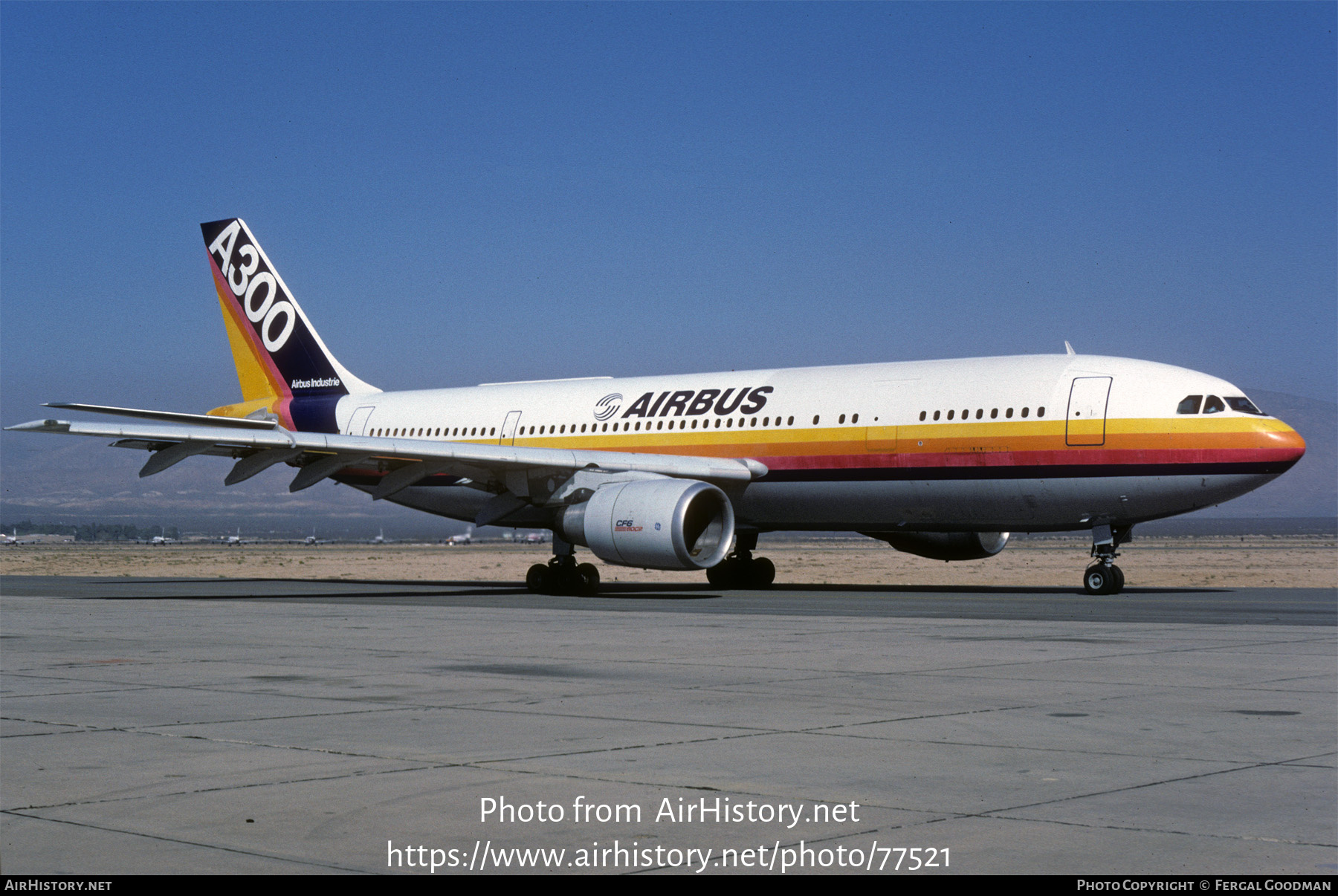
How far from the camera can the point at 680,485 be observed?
23.5 metres

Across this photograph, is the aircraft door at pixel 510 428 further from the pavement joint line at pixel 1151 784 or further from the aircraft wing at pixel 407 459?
the pavement joint line at pixel 1151 784

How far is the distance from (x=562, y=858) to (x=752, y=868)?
28.0 inches

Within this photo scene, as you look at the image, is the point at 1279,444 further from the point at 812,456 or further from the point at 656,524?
the point at 656,524

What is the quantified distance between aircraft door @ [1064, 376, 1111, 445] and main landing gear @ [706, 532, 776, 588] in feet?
25.2

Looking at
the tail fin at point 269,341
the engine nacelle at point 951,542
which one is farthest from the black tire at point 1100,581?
the tail fin at point 269,341

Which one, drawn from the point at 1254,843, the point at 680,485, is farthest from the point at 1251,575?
the point at 1254,843

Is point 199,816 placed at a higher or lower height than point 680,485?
lower

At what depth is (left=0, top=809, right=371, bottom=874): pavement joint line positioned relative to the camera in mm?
5258

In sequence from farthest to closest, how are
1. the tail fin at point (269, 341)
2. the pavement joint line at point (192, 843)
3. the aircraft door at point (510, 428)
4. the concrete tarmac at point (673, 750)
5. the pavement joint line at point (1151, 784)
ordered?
the tail fin at point (269, 341) < the aircraft door at point (510, 428) < the pavement joint line at point (1151, 784) < the concrete tarmac at point (673, 750) < the pavement joint line at point (192, 843)

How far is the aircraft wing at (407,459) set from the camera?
23844mm

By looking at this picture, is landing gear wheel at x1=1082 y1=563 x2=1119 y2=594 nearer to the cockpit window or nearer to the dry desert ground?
the cockpit window

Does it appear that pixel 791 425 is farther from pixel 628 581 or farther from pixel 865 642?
pixel 865 642

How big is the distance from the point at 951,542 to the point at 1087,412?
523 cm

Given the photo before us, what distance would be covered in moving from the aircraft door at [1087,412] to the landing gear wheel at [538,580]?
9.38 metres
